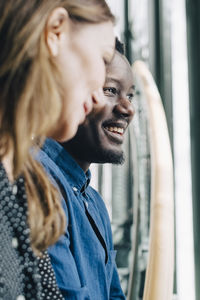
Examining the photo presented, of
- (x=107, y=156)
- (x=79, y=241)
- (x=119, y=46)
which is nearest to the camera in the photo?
(x=79, y=241)

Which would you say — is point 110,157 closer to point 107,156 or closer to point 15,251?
point 107,156

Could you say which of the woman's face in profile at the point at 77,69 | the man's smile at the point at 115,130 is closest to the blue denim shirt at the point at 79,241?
the man's smile at the point at 115,130

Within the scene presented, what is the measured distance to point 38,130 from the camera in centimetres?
56

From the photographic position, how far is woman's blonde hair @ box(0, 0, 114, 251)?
1.77 feet

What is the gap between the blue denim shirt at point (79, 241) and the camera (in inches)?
29.8

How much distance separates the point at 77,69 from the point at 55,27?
0.22 ft

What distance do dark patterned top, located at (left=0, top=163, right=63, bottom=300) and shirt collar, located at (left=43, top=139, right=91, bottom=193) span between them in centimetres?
49

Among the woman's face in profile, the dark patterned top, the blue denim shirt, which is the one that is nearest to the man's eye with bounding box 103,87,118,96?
the blue denim shirt

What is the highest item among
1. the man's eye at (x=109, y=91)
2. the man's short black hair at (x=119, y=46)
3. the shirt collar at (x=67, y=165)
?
the man's short black hair at (x=119, y=46)

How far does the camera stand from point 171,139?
2445mm

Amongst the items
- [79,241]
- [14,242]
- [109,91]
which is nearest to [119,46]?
[109,91]

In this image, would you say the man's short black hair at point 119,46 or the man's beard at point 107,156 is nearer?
the man's beard at point 107,156

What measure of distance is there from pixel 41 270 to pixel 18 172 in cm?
14

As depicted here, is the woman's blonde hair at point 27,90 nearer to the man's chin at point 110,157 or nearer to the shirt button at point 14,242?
the shirt button at point 14,242
